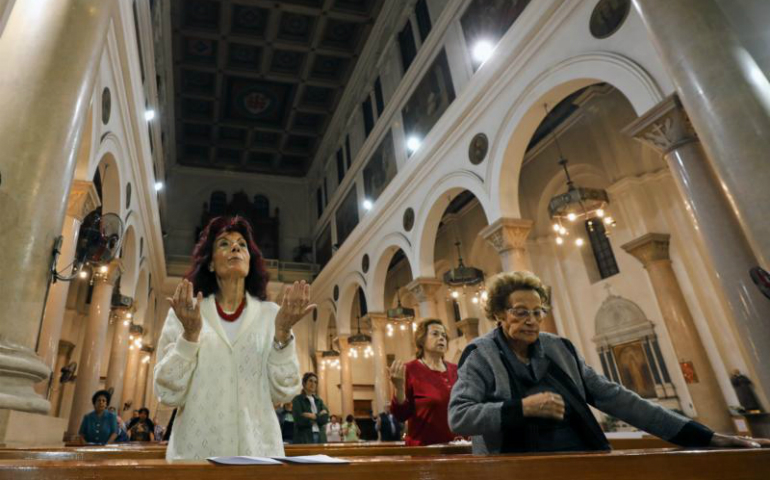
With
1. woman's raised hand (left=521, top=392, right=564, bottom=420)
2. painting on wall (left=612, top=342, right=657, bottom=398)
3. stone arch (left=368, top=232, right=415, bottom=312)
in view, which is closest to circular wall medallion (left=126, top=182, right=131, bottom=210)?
stone arch (left=368, top=232, right=415, bottom=312)

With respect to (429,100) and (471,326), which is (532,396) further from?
(471,326)

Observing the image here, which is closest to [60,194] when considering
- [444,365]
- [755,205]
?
[444,365]

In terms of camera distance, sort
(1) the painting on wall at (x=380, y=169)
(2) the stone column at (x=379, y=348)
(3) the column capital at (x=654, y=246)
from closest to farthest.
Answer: (3) the column capital at (x=654, y=246)
(1) the painting on wall at (x=380, y=169)
(2) the stone column at (x=379, y=348)

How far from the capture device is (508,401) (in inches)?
75.0

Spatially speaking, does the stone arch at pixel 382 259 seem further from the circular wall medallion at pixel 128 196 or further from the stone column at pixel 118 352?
the stone column at pixel 118 352

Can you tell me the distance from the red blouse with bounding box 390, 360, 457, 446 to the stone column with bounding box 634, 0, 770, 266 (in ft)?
9.10

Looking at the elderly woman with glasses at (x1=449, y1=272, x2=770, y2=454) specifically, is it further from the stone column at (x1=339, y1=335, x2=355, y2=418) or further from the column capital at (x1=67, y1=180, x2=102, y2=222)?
the stone column at (x1=339, y1=335, x2=355, y2=418)

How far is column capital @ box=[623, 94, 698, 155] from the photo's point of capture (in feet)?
16.1

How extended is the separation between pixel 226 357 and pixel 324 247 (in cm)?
1757

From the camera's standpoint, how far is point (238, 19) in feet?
49.3

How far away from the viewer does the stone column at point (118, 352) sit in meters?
10.3

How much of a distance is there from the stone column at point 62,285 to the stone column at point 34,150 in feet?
8.89

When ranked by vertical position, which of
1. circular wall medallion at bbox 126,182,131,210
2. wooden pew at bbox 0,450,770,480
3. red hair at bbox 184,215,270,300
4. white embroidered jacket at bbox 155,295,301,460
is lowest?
wooden pew at bbox 0,450,770,480

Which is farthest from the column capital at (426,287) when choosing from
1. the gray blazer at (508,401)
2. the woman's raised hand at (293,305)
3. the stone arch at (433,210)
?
the woman's raised hand at (293,305)
